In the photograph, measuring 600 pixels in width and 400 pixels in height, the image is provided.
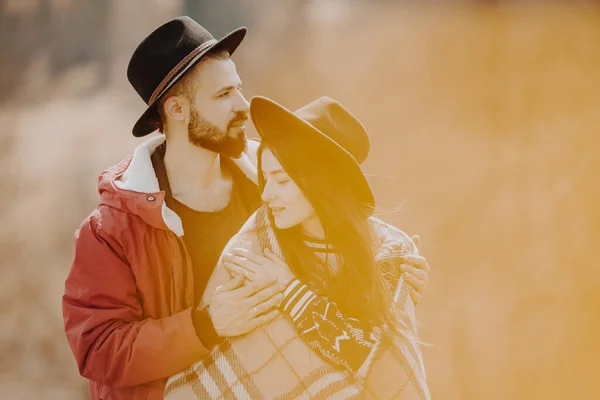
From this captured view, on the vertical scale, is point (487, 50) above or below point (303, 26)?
below

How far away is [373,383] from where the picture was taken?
4.35 ft

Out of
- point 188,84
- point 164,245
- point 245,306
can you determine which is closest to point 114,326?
point 164,245

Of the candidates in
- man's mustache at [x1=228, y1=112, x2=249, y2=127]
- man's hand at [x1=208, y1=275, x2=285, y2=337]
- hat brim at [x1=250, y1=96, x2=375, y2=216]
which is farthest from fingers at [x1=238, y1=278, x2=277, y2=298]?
man's mustache at [x1=228, y1=112, x2=249, y2=127]

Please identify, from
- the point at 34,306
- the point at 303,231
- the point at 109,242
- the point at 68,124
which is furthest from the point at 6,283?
the point at 303,231

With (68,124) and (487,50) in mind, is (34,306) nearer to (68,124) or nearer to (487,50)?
(68,124)

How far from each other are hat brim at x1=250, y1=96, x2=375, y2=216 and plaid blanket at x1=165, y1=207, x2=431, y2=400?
0.18 meters

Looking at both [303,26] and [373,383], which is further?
[303,26]

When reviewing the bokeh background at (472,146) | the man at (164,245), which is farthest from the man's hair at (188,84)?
the bokeh background at (472,146)

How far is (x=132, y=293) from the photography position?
57.1 inches

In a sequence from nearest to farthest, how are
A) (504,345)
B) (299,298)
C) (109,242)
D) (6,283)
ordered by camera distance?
(299,298), (109,242), (504,345), (6,283)

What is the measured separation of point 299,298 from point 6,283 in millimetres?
1662

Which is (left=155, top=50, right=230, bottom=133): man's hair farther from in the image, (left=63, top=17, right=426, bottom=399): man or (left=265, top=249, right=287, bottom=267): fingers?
(left=265, top=249, right=287, bottom=267): fingers

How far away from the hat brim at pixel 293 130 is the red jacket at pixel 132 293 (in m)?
0.31

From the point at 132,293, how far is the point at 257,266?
33 centimetres
